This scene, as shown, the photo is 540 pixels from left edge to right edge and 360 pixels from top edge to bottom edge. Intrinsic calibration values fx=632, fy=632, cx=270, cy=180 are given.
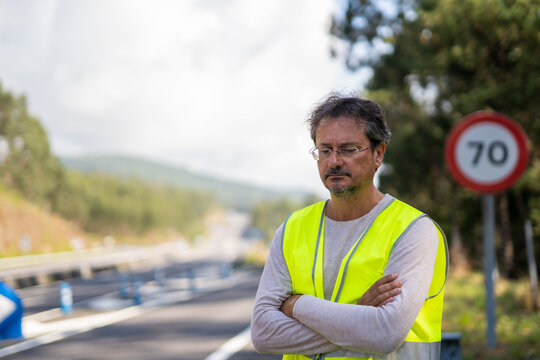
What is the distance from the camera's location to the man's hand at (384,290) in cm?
231

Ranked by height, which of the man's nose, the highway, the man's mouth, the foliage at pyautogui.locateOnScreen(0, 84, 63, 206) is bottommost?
the highway

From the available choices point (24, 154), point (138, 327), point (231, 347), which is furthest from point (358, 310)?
point (24, 154)

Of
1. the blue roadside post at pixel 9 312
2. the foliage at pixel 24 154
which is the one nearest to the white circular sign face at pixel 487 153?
the blue roadside post at pixel 9 312

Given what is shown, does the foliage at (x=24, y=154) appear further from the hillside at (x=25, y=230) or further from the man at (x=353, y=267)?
the man at (x=353, y=267)

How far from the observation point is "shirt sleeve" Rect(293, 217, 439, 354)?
7.53 feet

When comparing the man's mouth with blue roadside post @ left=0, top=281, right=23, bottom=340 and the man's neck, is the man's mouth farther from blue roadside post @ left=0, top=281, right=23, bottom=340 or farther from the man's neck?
blue roadside post @ left=0, top=281, right=23, bottom=340

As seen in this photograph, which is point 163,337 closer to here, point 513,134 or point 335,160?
point 513,134

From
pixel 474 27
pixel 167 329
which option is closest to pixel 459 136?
pixel 167 329

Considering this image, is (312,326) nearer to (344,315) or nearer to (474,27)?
(344,315)

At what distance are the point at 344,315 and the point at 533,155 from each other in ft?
57.9

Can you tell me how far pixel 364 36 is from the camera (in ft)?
78.9

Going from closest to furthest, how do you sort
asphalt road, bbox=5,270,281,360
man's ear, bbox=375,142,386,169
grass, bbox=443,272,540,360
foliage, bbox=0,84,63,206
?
man's ear, bbox=375,142,386,169
grass, bbox=443,272,540,360
asphalt road, bbox=5,270,281,360
foliage, bbox=0,84,63,206

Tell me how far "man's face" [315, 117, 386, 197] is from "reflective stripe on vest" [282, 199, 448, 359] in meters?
0.14

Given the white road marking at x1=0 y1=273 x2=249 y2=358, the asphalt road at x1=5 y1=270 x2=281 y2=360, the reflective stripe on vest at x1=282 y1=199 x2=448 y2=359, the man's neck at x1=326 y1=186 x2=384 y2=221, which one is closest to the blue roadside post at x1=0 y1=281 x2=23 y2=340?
the reflective stripe on vest at x1=282 y1=199 x2=448 y2=359
